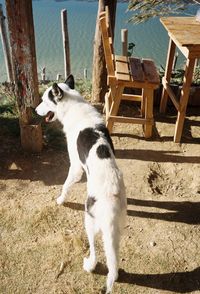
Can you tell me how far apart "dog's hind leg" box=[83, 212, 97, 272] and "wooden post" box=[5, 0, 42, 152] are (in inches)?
75.4

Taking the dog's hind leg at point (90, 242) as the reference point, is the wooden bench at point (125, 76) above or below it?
above

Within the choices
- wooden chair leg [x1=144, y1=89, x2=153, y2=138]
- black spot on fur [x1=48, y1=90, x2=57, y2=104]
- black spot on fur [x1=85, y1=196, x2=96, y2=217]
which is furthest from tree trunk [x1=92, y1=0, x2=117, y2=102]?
black spot on fur [x1=85, y1=196, x2=96, y2=217]

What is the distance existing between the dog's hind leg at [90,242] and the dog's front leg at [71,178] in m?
0.76

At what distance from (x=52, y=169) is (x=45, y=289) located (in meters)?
1.74

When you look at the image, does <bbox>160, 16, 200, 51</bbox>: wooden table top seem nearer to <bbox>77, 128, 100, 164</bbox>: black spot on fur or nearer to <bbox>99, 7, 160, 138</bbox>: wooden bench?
<bbox>99, 7, 160, 138</bbox>: wooden bench

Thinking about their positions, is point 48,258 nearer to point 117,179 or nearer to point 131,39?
point 117,179

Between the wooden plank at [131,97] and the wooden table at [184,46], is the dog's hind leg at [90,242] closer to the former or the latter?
the wooden table at [184,46]

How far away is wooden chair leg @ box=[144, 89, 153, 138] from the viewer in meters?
4.64

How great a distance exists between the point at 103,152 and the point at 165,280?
138cm

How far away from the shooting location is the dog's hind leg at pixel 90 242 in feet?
9.37

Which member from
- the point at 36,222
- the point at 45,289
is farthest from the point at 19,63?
the point at 45,289

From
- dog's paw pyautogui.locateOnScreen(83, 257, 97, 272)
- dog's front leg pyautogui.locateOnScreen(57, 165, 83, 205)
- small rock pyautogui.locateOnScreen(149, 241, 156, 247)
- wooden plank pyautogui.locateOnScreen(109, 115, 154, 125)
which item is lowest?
small rock pyautogui.locateOnScreen(149, 241, 156, 247)

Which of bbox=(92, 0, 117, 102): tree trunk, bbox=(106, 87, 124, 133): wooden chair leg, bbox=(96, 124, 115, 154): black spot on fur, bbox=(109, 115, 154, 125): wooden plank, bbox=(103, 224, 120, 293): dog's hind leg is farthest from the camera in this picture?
bbox=(92, 0, 117, 102): tree trunk

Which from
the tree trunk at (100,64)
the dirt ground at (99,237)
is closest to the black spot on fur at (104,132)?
the dirt ground at (99,237)
